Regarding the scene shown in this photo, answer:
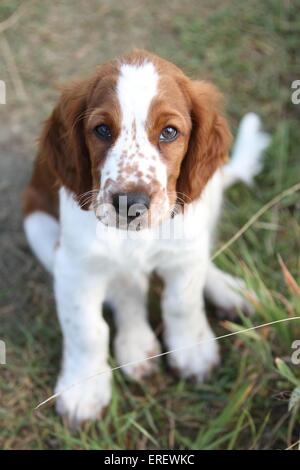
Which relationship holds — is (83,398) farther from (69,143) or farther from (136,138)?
(136,138)

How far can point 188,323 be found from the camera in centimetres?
428

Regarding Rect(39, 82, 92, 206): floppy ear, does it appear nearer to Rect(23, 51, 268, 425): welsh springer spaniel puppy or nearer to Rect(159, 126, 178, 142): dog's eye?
Rect(23, 51, 268, 425): welsh springer spaniel puppy

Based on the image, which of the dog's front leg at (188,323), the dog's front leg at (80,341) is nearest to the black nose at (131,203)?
the dog's front leg at (80,341)

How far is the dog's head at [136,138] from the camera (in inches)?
123

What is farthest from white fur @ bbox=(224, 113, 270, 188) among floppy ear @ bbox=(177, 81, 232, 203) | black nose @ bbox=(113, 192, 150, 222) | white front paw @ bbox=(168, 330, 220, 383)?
black nose @ bbox=(113, 192, 150, 222)

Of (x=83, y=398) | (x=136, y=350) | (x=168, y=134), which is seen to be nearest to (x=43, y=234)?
(x=136, y=350)

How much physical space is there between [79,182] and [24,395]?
5.11 ft

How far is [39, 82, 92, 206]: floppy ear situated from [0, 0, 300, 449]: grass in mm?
1274

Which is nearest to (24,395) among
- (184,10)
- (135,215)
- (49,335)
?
(49,335)

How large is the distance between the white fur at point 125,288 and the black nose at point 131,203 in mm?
315

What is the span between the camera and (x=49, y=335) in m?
4.62

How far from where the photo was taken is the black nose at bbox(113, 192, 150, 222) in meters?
3.06

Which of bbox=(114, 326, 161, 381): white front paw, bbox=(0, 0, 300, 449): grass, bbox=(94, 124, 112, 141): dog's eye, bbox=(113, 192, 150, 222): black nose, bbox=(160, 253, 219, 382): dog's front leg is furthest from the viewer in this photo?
bbox=(114, 326, 161, 381): white front paw
